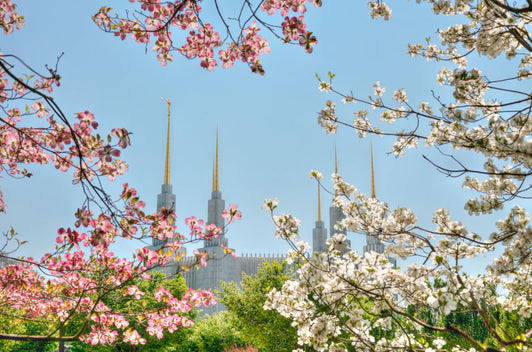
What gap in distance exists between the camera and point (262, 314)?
1794 centimetres

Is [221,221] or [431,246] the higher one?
[221,221]

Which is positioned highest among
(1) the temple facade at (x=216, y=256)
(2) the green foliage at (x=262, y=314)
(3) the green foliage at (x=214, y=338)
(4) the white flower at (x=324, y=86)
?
(1) the temple facade at (x=216, y=256)

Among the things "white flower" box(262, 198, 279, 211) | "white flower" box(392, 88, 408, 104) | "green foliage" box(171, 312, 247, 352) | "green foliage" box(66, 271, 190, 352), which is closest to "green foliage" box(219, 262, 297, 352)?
"green foliage" box(66, 271, 190, 352)

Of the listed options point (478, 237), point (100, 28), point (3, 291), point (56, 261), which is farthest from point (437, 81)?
point (3, 291)

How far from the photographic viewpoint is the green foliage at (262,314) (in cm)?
1680

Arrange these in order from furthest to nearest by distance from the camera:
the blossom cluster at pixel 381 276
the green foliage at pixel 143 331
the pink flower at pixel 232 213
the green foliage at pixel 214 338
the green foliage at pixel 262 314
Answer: the green foliage at pixel 214 338 < the green foliage at pixel 143 331 < the green foliage at pixel 262 314 < the pink flower at pixel 232 213 < the blossom cluster at pixel 381 276

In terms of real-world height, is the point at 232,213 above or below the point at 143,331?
above

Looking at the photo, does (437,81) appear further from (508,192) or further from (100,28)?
(100,28)

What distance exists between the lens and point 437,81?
6.74m

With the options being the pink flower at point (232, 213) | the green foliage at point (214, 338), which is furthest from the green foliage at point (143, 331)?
the pink flower at point (232, 213)

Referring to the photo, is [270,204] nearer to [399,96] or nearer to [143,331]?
[399,96]

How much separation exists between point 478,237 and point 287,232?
2.12 m

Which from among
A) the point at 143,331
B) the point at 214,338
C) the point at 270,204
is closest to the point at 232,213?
the point at 270,204

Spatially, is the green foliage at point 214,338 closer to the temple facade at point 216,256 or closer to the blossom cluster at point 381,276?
the blossom cluster at point 381,276
